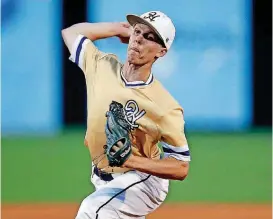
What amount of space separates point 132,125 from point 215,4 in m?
7.37

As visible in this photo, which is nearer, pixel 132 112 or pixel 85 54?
pixel 132 112

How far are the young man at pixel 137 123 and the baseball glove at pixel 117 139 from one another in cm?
1

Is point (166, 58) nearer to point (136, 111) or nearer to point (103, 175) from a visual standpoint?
point (103, 175)

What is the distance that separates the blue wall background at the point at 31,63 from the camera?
37.8 feet

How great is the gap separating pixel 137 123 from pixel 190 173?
18.6ft

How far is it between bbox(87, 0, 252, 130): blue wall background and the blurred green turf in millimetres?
446

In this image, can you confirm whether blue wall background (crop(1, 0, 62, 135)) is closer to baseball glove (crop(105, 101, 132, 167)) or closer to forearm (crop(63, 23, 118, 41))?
forearm (crop(63, 23, 118, 41))

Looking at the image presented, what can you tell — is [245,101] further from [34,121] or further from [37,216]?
[37,216]

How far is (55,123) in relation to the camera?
1188cm

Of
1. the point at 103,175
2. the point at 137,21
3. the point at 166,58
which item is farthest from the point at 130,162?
the point at 166,58

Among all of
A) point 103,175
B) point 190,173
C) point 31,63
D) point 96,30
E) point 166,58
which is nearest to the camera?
point 103,175

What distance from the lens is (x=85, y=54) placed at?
4859 mm

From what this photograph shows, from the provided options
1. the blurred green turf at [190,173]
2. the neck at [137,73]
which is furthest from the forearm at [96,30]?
the blurred green turf at [190,173]

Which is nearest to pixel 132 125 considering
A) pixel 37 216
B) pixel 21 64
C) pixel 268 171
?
pixel 37 216
